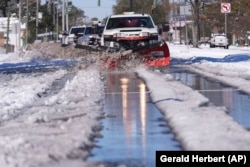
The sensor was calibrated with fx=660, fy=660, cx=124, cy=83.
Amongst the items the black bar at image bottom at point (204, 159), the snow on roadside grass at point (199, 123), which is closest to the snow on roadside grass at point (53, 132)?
the black bar at image bottom at point (204, 159)

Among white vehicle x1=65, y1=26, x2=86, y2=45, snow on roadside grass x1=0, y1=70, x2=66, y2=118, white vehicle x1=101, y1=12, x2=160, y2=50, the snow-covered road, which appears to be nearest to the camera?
the snow-covered road

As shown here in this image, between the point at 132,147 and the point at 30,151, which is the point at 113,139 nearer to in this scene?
the point at 132,147

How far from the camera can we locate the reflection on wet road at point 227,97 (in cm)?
1049

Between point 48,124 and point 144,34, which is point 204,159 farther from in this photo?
point 144,34

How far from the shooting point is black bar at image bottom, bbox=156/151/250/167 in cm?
637

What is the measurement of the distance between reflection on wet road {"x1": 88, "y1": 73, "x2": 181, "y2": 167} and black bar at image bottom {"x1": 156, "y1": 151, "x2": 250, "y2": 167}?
0.30 meters

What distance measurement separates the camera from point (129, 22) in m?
25.3

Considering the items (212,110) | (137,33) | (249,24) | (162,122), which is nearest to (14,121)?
(162,122)

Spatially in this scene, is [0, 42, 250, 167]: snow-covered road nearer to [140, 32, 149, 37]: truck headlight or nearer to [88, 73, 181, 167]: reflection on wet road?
[88, 73, 181, 167]: reflection on wet road

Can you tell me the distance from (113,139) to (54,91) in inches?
281

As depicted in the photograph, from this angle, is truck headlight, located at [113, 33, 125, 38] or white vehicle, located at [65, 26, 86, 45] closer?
truck headlight, located at [113, 33, 125, 38]

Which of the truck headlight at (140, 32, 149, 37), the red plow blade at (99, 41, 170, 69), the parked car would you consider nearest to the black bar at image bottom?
the red plow blade at (99, 41, 170, 69)

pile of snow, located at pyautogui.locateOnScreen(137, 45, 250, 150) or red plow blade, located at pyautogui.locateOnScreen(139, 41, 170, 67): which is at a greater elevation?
red plow blade, located at pyautogui.locateOnScreen(139, 41, 170, 67)

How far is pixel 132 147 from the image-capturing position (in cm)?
788
